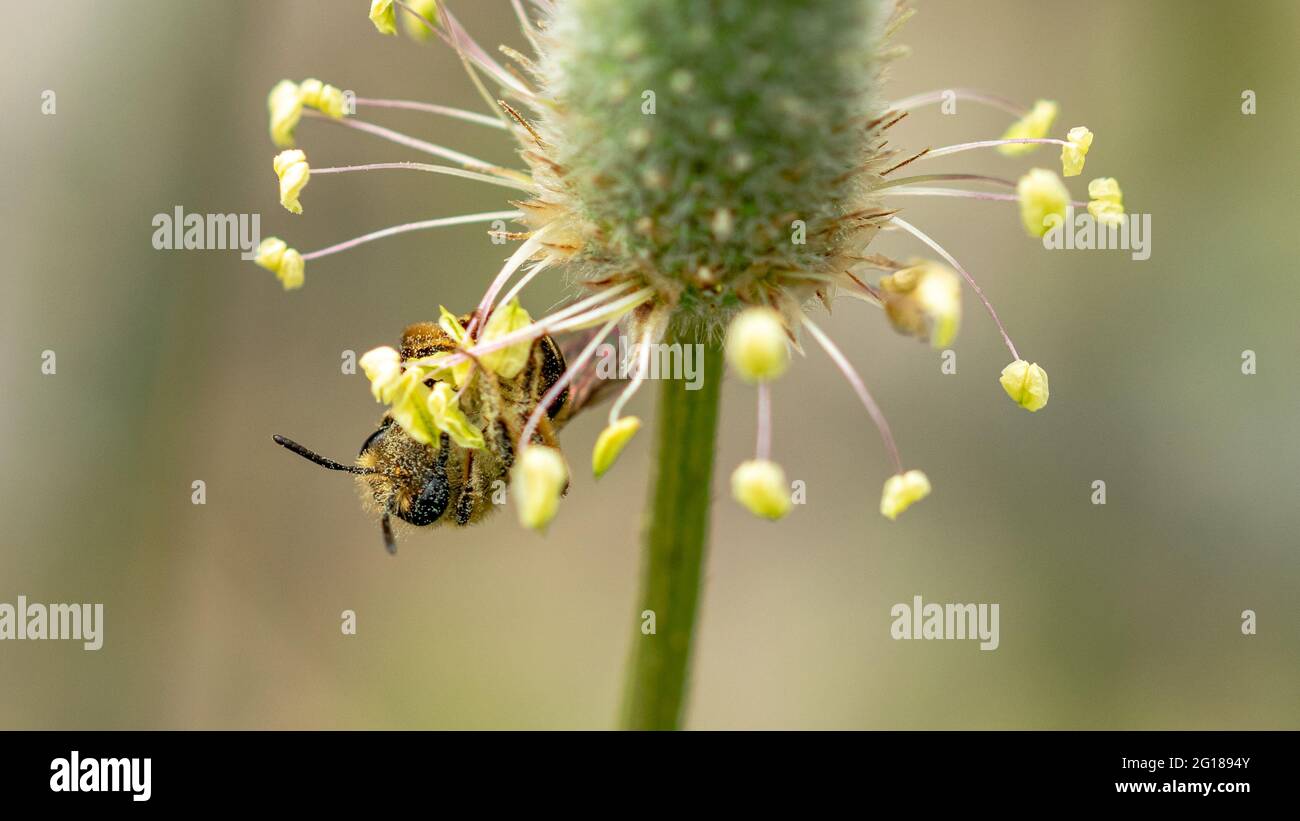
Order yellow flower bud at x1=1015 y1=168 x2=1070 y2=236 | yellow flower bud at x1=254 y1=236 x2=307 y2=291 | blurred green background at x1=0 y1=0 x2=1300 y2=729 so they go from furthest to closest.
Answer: blurred green background at x1=0 y1=0 x2=1300 y2=729, yellow flower bud at x1=254 y1=236 x2=307 y2=291, yellow flower bud at x1=1015 y1=168 x2=1070 y2=236

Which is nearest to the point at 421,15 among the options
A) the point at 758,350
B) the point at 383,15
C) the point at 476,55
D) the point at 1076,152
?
the point at 383,15

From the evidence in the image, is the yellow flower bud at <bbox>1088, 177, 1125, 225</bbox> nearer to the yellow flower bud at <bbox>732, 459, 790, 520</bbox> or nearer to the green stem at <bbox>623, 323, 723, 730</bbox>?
the green stem at <bbox>623, 323, 723, 730</bbox>

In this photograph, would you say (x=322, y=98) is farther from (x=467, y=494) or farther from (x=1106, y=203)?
(x=1106, y=203)

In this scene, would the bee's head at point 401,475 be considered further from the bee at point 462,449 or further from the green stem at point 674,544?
the green stem at point 674,544

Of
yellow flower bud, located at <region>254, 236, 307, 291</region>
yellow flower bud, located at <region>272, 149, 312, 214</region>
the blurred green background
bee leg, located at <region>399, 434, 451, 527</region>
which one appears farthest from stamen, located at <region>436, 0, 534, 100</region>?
the blurred green background

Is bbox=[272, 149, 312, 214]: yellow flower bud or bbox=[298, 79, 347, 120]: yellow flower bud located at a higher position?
bbox=[298, 79, 347, 120]: yellow flower bud

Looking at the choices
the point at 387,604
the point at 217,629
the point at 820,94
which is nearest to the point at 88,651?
the point at 217,629
